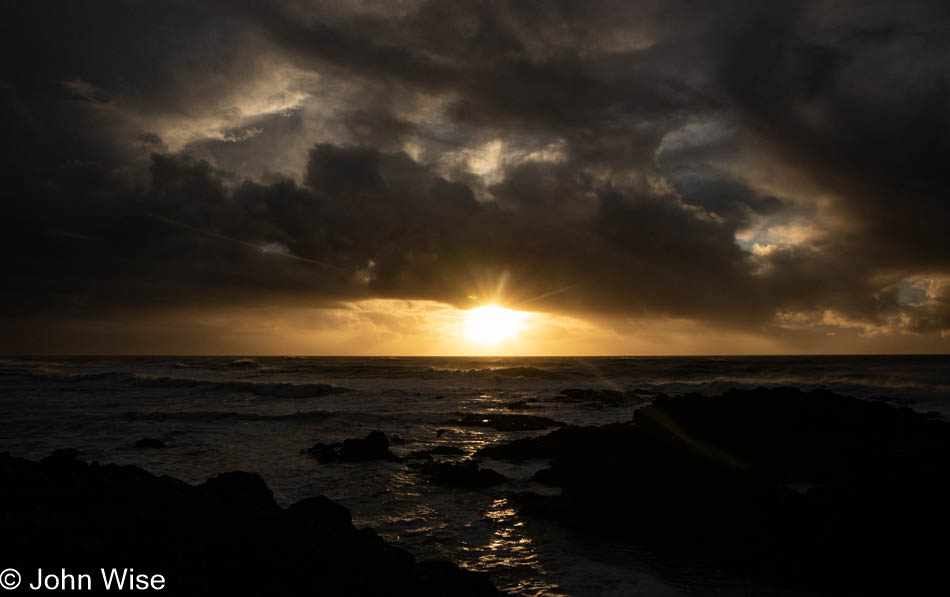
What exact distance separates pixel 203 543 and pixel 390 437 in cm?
1735

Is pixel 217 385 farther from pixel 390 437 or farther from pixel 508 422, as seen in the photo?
pixel 508 422

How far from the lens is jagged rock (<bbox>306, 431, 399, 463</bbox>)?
18.3 metres

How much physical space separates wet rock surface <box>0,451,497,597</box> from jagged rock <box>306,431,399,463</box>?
9.57m

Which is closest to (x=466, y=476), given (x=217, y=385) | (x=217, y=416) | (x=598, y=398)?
(x=217, y=416)

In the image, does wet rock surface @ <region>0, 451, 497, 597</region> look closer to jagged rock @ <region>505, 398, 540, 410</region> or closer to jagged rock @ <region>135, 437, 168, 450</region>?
jagged rock @ <region>135, 437, 168, 450</region>

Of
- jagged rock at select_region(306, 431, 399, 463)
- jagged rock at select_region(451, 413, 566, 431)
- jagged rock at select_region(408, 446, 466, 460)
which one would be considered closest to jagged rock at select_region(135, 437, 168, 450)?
jagged rock at select_region(306, 431, 399, 463)

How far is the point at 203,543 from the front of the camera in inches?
255

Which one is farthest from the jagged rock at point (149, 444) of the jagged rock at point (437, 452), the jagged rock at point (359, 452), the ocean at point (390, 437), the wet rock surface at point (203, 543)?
the wet rock surface at point (203, 543)

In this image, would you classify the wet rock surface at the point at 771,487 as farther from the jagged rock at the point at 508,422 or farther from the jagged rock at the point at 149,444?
the jagged rock at the point at 149,444

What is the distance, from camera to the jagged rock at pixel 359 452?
60.1ft

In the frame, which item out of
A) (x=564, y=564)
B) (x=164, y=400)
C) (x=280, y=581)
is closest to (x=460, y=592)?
(x=280, y=581)

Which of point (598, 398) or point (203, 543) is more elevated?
point (203, 543)

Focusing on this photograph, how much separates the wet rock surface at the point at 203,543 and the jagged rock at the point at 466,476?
637 centimetres

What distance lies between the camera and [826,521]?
359 inches
